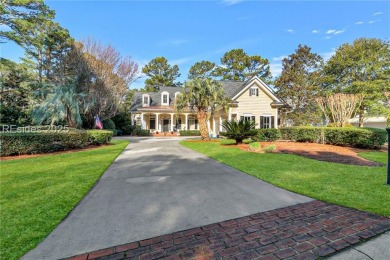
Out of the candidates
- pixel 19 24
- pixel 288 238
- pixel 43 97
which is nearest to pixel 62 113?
pixel 43 97

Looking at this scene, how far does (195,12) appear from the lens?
12.6 meters

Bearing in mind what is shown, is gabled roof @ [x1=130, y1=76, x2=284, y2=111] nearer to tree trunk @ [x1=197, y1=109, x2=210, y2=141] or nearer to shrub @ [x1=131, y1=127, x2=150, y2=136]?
tree trunk @ [x1=197, y1=109, x2=210, y2=141]

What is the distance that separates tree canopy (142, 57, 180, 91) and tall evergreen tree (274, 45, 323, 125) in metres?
26.2

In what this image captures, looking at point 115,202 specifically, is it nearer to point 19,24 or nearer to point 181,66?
point 19,24

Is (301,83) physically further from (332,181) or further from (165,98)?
(332,181)

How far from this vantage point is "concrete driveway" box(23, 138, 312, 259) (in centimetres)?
267

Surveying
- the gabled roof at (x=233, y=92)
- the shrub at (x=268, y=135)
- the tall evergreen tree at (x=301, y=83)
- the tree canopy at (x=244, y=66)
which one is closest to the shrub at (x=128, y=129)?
the gabled roof at (x=233, y=92)

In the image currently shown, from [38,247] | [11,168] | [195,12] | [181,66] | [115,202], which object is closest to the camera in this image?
[38,247]

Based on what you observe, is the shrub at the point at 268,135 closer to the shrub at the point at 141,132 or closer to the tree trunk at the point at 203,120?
the tree trunk at the point at 203,120

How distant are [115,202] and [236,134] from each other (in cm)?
1031

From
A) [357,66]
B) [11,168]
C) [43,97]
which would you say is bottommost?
[11,168]

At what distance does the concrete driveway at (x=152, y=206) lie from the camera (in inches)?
105

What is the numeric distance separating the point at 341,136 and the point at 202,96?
9907 mm

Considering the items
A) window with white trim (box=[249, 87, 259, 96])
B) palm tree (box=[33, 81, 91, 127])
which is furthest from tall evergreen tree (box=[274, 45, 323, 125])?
palm tree (box=[33, 81, 91, 127])
